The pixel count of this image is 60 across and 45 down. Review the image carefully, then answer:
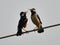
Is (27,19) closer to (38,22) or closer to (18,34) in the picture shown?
(38,22)

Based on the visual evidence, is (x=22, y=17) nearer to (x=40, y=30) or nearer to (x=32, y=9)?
(x=32, y=9)

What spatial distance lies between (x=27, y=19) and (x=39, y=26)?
0.65 meters

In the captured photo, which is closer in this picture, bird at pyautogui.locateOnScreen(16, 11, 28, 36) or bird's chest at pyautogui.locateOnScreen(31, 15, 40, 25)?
bird at pyautogui.locateOnScreen(16, 11, 28, 36)

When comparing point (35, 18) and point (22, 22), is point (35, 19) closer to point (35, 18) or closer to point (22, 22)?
point (35, 18)

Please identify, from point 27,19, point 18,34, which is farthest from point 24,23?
point 18,34

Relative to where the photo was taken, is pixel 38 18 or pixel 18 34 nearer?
pixel 18 34

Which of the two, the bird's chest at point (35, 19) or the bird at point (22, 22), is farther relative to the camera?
the bird's chest at point (35, 19)

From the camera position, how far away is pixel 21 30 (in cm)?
948

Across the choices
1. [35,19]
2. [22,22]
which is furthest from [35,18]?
[22,22]

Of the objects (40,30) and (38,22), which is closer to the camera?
(40,30)

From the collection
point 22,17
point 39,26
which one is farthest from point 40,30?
point 22,17

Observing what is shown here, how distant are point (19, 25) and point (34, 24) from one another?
0.47 m

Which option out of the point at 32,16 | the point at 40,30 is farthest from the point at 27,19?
the point at 40,30

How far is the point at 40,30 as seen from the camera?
30.1 feet
